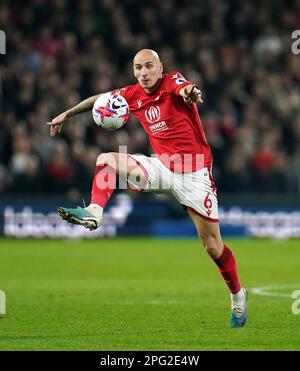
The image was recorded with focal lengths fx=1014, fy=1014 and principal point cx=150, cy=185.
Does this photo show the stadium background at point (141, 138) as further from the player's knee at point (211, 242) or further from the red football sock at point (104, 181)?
the red football sock at point (104, 181)

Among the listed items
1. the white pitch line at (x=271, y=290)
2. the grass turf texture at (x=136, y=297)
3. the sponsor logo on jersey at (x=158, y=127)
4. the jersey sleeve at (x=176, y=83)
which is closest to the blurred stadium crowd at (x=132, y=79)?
the grass turf texture at (x=136, y=297)

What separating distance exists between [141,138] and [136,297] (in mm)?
9590

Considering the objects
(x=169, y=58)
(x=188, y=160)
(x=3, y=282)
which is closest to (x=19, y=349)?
(x=188, y=160)

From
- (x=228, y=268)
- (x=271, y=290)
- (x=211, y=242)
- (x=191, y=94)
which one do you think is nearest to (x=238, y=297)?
(x=228, y=268)

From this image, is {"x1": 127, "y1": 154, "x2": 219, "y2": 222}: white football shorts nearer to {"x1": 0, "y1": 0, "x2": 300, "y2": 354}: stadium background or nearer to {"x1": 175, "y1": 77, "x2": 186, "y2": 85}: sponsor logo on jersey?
{"x1": 175, "y1": 77, "x2": 186, "y2": 85}: sponsor logo on jersey

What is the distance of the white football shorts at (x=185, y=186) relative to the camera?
9219 millimetres

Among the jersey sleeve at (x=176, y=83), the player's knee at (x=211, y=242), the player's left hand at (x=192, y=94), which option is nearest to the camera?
the player's left hand at (x=192, y=94)

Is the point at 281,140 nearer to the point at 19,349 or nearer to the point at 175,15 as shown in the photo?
the point at 175,15

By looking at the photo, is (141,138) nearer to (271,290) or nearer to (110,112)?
(271,290)

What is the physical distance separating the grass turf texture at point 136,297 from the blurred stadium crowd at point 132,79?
1766mm

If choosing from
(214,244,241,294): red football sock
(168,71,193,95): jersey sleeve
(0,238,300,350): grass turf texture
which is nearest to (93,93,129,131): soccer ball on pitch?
(168,71,193,95): jersey sleeve

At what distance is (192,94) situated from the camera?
28.1ft

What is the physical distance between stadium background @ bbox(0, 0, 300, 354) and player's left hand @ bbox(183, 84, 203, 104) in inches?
A: 200

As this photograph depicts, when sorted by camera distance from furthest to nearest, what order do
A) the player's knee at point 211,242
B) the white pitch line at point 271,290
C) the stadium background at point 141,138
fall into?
the stadium background at point 141,138
the white pitch line at point 271,290
the player's knee at point 211,242
